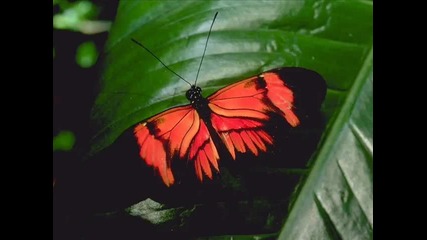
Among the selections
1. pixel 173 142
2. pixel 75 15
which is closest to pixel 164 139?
pixel 173 142

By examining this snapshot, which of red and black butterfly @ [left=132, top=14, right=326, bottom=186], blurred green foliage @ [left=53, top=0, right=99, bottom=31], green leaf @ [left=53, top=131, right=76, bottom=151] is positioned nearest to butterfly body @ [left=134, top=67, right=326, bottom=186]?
red and black butterfly @ [left=132, top=14, right=326, bottom=186]

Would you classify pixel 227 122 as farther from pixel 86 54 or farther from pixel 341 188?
pixel 86 54

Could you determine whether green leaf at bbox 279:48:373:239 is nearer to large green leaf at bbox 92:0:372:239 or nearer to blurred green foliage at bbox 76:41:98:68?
large green leaf at bbox 92:0:372:239

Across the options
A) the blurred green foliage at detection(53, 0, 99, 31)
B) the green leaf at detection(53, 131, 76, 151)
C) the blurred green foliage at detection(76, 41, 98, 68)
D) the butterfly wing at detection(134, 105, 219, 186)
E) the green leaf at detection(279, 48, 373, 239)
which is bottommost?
the green leaf at detection(279, 48, 373, 239)

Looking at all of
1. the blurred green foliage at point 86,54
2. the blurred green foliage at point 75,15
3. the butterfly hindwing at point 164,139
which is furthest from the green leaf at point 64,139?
the butterfly hindwing at point 164,139

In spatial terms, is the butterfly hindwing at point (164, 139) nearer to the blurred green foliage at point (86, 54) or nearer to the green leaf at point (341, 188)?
the green leaf at point (341, 188)

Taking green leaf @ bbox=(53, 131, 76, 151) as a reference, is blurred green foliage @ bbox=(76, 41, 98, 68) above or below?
above
